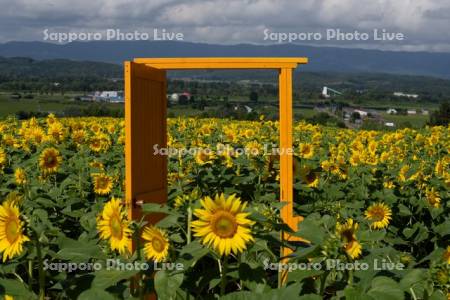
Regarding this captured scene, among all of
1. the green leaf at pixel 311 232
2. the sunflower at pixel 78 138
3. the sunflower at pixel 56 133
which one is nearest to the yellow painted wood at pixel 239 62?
the green leaf at pixel 311 232

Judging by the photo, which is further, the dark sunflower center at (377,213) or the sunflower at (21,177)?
the sunflower at (21,177)

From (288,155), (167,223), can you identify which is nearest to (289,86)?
(288,155)

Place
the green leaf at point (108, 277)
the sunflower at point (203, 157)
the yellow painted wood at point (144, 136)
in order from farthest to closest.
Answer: the sunflower at point (203, 157) < the yellow painted wood at point (144, 136) < the green leaf at point (108, 277)

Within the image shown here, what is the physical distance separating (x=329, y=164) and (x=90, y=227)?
370 centimetres

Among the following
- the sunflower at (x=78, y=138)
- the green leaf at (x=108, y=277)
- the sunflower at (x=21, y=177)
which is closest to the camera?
the green leaf at (x=108, y=277)

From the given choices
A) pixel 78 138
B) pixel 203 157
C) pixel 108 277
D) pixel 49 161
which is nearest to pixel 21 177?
pixel 49 161

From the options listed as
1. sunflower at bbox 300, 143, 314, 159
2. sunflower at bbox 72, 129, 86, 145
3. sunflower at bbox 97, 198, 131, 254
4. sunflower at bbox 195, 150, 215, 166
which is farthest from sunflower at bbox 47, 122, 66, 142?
sunflower at bbox 97, 198, 131, 254

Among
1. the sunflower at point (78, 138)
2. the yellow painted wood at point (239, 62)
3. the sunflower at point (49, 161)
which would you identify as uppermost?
the yellow painted wood at point (239, 62)

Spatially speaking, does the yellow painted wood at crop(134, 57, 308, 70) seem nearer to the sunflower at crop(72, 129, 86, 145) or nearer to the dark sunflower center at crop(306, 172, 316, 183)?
the dark sunflower center at crop(306, 172, 316, 183)

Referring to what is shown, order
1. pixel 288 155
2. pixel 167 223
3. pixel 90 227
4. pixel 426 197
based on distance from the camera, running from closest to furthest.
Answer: pixel 167 223, pixel 90 227, pixel 288 155, pixel 426 197

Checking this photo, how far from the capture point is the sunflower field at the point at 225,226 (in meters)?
2.25

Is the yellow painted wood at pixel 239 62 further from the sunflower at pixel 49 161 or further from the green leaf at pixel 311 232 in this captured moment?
the green leaf at pixel 311 232

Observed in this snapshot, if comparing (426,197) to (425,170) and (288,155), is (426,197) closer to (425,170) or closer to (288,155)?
(425,170)

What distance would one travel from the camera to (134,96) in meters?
4.34
